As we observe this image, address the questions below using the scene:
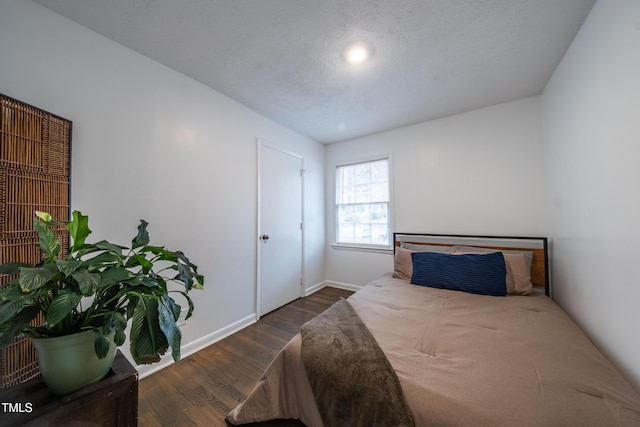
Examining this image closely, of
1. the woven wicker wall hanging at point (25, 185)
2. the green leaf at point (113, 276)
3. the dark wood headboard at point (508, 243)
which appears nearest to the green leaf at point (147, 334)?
the green leaf at point (113, 276)

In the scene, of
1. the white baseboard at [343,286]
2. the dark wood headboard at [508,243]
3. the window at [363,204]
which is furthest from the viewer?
the white baseboard at [343,286]

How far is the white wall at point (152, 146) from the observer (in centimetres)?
139

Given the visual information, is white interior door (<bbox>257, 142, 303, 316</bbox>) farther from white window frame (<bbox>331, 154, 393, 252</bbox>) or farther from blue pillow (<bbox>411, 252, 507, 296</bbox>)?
blue pillow (<bbox>411, 252, 507, 296</bbox>)

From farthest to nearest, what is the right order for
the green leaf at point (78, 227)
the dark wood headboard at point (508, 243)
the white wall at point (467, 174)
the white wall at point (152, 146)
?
the white wall at point (467, 174)
the dark wood headboard at point (508, 243)
the white wall at point (152, 146)
the green leaf at point (78, 227)

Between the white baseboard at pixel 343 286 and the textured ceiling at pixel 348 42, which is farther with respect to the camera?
the white baseboard at pixel 343 286

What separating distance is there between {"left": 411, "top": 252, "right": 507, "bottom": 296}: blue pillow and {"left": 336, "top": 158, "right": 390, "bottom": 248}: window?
1019mm

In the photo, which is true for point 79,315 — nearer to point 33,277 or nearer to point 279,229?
point 33,277

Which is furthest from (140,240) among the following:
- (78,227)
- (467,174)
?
(467,174)

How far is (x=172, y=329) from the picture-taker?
88cm

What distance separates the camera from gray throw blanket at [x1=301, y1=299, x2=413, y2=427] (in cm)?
96

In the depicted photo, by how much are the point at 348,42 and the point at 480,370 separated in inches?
85.4

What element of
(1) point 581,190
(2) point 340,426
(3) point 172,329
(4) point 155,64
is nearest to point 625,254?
(1) point 581,190

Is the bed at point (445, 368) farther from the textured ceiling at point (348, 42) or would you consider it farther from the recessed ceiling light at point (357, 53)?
the recessed ceiling light at point (357, 53)

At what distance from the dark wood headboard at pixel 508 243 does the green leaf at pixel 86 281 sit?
2.97m
